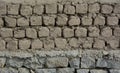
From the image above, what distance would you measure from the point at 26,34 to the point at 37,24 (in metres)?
0.20

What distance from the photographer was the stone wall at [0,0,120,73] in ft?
12.3

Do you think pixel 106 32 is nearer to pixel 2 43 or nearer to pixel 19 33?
pixel 19 33

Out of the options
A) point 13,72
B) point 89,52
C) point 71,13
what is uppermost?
point 71,13

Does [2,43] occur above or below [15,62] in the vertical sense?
above

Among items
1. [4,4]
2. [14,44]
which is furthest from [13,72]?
[4,4]

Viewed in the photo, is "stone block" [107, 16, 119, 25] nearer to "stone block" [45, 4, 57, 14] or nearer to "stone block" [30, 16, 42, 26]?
"stone block" [45, 4, 57, 14]

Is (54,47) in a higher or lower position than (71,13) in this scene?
lower

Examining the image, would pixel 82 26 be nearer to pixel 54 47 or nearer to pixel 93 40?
pixel 93 40

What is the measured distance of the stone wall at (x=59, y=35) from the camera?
3.76m

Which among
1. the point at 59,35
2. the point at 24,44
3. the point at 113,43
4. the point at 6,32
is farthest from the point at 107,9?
the point at 6,32

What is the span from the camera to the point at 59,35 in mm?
3791

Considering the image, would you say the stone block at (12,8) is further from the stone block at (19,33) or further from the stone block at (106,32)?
the stone block at (106,32)

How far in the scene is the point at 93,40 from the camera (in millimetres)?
3814

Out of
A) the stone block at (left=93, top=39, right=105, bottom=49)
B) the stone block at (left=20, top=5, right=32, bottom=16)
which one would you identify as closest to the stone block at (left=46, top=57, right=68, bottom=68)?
the stone block at (left=93, top=39, right=105, bottom=49)
